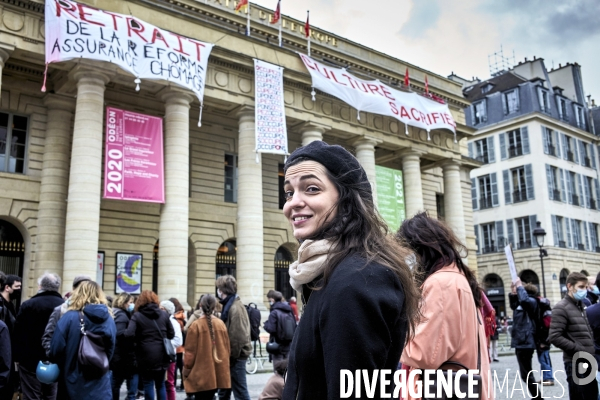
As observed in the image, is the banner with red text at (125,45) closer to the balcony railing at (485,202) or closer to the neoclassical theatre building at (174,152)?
the neoclassical theatre building at (174,152)

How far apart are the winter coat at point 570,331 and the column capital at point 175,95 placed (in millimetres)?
14523

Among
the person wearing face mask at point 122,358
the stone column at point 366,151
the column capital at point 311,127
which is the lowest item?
the person wearing face mask at point 122,358

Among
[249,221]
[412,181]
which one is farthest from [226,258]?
[412,181]

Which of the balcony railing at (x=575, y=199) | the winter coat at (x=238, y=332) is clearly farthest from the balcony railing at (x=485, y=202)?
the winter coat at (x=238, y=332)

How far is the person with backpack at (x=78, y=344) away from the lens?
5488mm

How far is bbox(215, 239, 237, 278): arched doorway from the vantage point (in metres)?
22.6

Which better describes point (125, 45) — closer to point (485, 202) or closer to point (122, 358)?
point (122, 358)

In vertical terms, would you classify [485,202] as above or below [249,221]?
above

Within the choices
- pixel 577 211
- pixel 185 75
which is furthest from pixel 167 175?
pixel 577 211

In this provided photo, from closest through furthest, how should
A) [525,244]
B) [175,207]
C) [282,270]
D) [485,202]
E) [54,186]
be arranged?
1. [175,207]
2. [54,186]
3. [282,270]
4. [525,244]
5. [485,202]

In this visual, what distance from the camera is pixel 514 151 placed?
40.6 metres

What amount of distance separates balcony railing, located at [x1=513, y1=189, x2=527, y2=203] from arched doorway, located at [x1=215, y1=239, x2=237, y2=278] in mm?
25346

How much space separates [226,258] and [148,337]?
1540 cm

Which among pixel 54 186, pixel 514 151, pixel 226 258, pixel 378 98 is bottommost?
pixel 226 258
